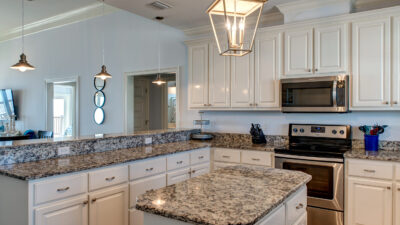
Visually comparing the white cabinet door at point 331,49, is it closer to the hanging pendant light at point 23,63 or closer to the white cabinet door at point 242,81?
the white cabinet door at point 242,81

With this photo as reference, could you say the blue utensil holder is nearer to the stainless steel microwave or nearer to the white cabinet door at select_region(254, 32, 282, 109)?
the stainless steel microwave

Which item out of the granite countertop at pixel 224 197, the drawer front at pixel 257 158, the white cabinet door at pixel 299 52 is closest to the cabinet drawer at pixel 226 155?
the drawer front at pixel 257 158

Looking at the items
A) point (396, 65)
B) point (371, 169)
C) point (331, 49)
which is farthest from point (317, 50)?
point (371, 169)

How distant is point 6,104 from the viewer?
24.6 feet

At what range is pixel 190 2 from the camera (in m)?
3.39

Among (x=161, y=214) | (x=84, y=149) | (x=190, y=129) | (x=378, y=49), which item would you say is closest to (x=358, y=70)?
(x=378, y=49)

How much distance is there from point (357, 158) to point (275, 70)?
4.50 ft

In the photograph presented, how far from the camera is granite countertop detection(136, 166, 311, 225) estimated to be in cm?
121

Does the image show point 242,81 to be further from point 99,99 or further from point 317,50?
point 99,99

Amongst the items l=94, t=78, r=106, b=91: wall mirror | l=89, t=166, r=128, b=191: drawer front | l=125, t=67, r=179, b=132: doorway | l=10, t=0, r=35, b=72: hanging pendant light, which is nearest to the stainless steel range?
l=89, t=166, r=128, b=191: drawer front

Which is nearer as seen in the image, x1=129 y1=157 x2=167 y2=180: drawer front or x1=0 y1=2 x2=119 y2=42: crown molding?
x1=129 y1=157 x2=167 y2=180: drawer front

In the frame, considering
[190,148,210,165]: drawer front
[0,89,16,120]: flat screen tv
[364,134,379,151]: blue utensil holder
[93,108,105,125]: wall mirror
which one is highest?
[0,89,16,120]: flat screen tv

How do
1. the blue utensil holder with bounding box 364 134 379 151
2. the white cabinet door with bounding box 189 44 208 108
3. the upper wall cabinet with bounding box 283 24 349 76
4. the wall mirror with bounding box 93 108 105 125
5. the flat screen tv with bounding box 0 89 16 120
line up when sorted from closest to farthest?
the blue utensil holder with bounding box 364 134 379 151 < the upper wall cabinet with bounding box 283 24 349 76 < the white cabinet door with bounding box 189 44 208 108 < the wall mirror with bounding box 93 108 105 125 < the flat screen tv with bounding box 0 89 16 120

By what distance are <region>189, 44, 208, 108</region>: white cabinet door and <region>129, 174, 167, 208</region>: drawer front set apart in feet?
4.94
